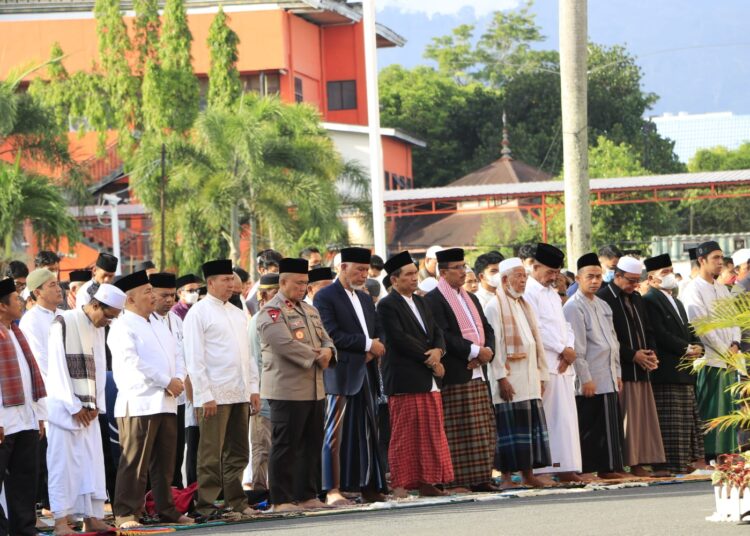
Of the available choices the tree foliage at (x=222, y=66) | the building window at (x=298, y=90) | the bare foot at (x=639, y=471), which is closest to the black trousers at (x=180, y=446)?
the bare foot at (x=639, y=471)

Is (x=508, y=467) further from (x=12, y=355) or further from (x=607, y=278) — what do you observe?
(x=12, y=355)

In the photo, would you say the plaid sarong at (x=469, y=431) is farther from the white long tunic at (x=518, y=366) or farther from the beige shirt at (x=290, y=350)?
the beige shirt at (x=290, y=350)

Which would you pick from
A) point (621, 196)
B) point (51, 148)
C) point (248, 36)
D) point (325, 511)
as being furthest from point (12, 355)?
point (248, 36)

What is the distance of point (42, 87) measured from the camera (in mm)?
43469

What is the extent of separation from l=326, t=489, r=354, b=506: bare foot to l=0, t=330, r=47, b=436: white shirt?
8.52ft

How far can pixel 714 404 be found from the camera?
14.4 meters

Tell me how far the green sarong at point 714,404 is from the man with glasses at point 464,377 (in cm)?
283

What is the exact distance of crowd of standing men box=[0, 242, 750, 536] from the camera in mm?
10766

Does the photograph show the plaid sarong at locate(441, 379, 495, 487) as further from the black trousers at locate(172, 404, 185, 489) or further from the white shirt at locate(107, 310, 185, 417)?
the white shirt at locate(107, 310, 185, 417)

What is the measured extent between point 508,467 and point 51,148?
717 inches

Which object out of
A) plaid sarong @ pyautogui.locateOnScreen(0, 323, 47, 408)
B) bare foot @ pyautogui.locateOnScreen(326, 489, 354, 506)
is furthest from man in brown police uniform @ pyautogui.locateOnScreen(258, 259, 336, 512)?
plaid sarong @ pyautogui.locateOnScreen(0, 323, 47, 408)

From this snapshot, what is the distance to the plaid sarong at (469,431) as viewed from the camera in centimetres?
1244

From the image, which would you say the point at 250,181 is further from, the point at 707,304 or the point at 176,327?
the point at 176,327

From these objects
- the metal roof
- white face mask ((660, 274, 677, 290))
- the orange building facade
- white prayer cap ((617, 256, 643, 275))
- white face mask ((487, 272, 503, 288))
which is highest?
the orange building facade
